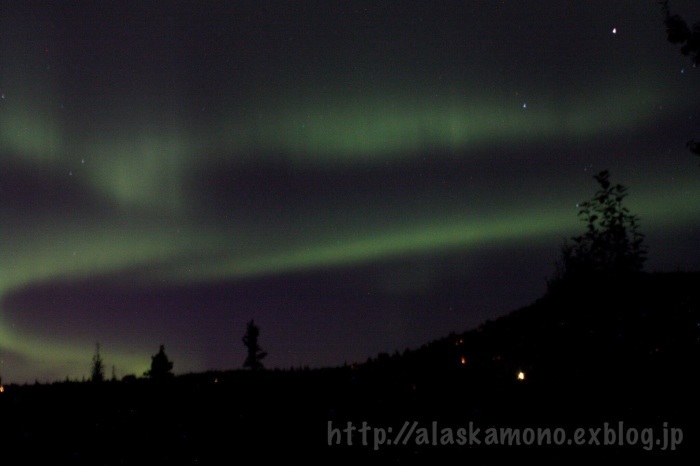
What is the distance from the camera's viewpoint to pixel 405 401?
28.1ft

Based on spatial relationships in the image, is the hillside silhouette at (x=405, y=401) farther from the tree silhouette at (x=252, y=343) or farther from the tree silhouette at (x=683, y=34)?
the tree silhouette at (x=252, y=343)

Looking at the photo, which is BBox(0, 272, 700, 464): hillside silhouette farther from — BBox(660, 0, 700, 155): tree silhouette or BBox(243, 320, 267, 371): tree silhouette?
BBox(243, 320, 267, 371): tree silhouette

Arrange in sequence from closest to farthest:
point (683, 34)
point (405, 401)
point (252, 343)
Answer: point (405, 401), point (683, 34), point (252, 343)

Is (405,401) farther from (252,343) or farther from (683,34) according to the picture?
(252,343)

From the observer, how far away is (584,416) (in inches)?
298

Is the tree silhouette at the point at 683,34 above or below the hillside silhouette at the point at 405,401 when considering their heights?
above

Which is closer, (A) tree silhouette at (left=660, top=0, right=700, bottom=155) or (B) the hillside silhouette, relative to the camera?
(B) the hillside silhouette

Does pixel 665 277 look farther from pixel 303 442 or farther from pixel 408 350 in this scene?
pixel 303 442

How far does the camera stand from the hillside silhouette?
7500mm

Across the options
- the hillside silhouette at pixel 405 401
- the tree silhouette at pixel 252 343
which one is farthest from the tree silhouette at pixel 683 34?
the tree silhouette at pixel 252 343

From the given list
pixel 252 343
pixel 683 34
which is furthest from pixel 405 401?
pixel 252 343

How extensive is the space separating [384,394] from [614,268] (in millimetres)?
10293

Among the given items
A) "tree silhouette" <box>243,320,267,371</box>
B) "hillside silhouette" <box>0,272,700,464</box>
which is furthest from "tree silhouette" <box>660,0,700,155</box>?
"tree silhouette" <box>243,320,267,371</box>

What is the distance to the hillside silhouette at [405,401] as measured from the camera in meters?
7.50
